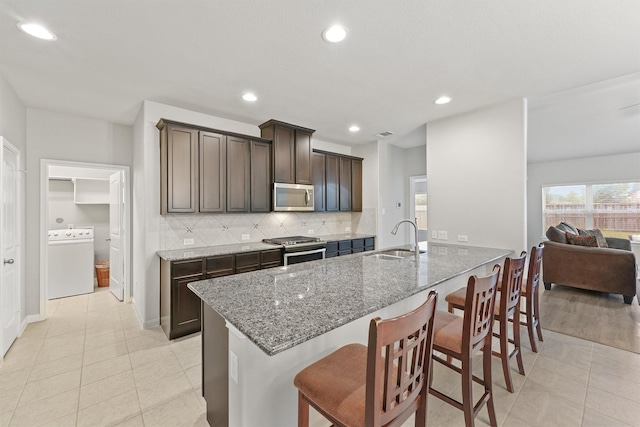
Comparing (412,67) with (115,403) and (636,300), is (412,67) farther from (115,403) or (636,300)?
(636,300)

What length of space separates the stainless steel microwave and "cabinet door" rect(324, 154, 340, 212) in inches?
22.2

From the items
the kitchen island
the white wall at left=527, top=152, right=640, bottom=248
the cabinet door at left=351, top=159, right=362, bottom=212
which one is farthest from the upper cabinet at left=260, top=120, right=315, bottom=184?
the white wall at left=527, top=152, right=640, bottom=248

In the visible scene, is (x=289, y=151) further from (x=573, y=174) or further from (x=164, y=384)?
(x=573, y=174)

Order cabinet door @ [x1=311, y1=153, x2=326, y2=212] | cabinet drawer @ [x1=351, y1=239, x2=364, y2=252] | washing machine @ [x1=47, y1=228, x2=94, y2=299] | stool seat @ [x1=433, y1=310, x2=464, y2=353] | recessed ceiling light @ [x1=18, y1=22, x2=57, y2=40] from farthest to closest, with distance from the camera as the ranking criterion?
cabinet drawer @ [x1=351, y1=239, x2=364, y2=252] < cabinet door @ [x1=311, y1=153, x2=326, y2=212] < washing machine @ [x1=47, y1=228, x2=94, y2=299] < recessed ceiling light @ [x1=18, y1=22, x2=57, y2=40] < stool seat @ [x1=433, y1=310, x2=464, y2=353]

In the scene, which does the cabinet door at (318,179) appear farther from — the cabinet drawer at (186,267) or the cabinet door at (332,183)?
the cabinet drawer at (186,267)

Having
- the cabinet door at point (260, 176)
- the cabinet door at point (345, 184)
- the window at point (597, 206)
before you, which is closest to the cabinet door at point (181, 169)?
the cabinet door at point (260, 176)

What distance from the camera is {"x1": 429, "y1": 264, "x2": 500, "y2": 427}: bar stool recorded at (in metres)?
1.44

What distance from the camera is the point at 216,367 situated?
152 cm

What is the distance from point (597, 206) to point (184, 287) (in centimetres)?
944

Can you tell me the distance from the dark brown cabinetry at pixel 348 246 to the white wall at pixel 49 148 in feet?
11.5

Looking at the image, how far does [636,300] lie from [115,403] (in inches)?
256

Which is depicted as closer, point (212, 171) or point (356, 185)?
point (212, 171)

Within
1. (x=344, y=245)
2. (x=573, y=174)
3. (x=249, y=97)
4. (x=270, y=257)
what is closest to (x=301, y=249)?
(x=270, y=257)

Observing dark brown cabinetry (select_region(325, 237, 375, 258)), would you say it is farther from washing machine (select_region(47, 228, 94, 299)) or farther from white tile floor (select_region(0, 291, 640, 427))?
washing machine (select_region(47, 228, 94, 299))
